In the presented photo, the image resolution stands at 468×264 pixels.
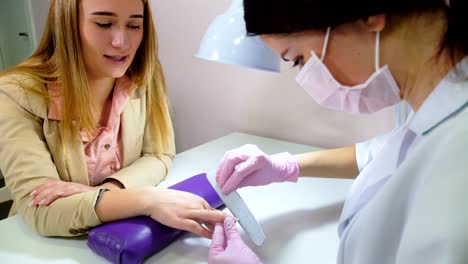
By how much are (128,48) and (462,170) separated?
85 centimetres

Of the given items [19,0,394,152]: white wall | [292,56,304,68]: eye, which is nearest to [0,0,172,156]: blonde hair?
[19,0,394,152]: white wall

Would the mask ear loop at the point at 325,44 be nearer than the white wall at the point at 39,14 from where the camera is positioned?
Yes

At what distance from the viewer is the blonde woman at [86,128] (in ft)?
2.74

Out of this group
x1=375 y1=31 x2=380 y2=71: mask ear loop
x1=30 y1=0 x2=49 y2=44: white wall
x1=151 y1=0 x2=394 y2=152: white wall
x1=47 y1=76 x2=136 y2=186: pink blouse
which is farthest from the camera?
x1=30 y1=0 x2=49 y2=44: white wall

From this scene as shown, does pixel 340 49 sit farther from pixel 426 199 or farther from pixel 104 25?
pixel 104 25

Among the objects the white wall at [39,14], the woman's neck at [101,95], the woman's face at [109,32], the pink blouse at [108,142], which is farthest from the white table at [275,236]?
the white wall at [39,14]

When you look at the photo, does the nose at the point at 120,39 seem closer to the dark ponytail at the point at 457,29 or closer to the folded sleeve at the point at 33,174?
the folded sleeve at the point at 33,174

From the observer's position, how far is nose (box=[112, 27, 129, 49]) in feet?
3.24

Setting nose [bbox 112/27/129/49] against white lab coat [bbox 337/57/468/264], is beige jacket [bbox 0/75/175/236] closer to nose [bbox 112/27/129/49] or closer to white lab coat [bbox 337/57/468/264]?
nose [bbox 112/27/129/49]

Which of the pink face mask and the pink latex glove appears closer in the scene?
the pink face mask

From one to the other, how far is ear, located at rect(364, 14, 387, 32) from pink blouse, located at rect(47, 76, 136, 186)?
2.58 feet

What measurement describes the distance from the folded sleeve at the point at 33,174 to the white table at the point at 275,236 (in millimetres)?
39

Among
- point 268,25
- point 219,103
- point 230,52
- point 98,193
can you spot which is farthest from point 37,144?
point 219,103

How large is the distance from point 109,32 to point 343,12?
682 millimetres
